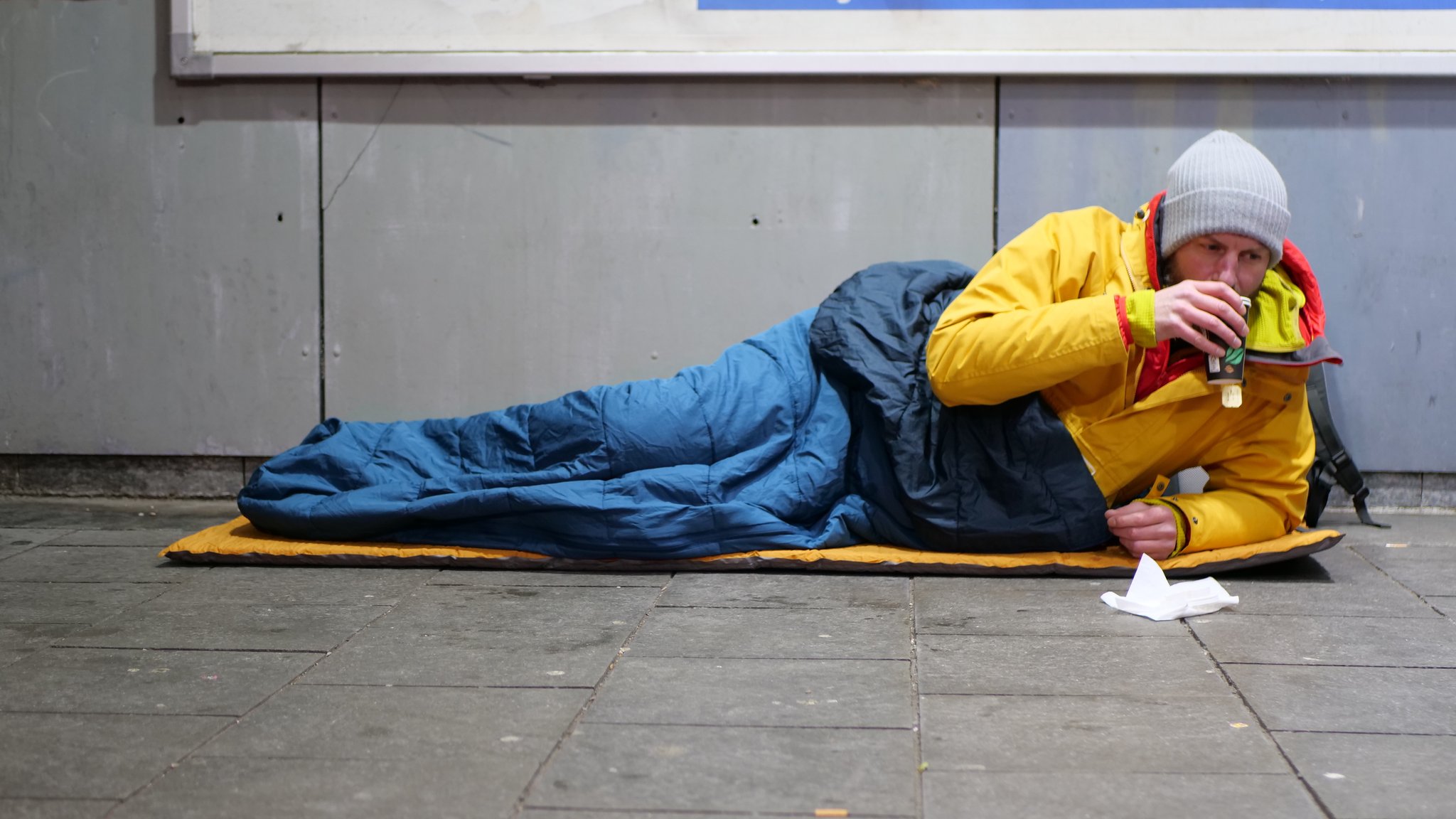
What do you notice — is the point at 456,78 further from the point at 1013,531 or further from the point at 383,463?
the point at 1013,531

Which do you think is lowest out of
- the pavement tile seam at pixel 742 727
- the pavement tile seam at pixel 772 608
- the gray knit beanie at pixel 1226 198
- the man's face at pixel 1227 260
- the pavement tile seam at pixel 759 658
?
the pavement tile seam at pixel 772 608

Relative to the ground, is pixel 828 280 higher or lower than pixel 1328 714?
higher

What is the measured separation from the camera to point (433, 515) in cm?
327

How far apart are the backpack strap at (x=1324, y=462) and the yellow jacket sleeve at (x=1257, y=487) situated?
1.58 ft

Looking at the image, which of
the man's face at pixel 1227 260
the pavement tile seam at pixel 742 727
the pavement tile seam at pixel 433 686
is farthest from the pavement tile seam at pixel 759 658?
the man's face at pixel 1227 260

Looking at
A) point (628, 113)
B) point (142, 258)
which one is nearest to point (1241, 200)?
point (628, 113)

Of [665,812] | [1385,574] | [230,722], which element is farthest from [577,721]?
[1385,574]

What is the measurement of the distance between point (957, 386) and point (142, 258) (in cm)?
264

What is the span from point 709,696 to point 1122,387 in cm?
144

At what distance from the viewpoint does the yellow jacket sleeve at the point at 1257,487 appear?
3.15 m

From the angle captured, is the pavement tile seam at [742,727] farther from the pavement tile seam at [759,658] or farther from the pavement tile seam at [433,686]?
the pavement tile seam at [759,658]

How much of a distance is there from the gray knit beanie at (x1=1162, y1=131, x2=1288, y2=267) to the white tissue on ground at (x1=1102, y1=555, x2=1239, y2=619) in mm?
747

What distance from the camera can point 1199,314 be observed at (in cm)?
285

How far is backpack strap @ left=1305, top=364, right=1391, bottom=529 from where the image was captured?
371 centimetres
